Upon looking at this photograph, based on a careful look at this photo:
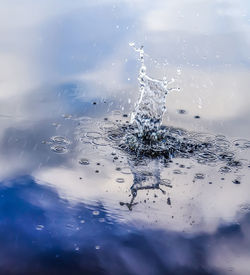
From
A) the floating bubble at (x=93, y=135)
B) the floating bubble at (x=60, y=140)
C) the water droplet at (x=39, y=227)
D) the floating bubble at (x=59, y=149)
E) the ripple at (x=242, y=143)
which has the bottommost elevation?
the water droplet at (x=39, y=227)

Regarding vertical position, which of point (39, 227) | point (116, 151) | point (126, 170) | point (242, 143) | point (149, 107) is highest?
point (149, 107)

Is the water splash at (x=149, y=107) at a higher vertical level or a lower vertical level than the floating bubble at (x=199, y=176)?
higher

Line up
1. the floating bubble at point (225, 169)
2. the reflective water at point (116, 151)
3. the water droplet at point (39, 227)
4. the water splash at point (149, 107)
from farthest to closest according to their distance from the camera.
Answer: the water splash at point (149, 107) < the floating bubble at point (225, 169) < the water droplet at point (39, 227) < the reflective water at point (116, 151)

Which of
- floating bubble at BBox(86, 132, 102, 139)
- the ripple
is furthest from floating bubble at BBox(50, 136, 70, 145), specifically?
the ripple

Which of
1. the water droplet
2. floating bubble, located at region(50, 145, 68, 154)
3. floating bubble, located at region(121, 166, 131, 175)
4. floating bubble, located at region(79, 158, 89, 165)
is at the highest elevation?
floating bubble, located at region(50, 145, 68, 154)

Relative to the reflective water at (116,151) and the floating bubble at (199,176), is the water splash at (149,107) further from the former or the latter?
the floating bubble at (199,176)

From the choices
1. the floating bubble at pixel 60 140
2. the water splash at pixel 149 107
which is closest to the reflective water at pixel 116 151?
the floating bubble at pixel 60 140

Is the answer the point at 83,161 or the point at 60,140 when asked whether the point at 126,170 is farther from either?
the point at 60,140

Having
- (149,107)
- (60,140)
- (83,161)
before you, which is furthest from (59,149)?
(149,107)

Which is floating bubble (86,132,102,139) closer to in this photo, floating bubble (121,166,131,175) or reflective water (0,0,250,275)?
reflective water (0,0,250,275)
